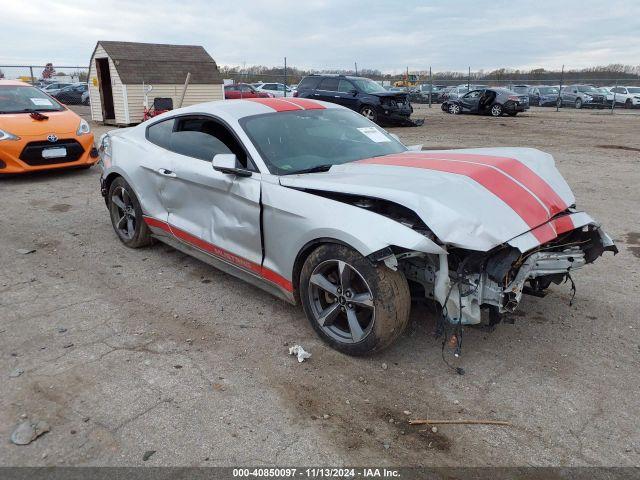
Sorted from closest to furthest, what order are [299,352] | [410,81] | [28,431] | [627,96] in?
[28,431] < [299,352] < [627,96] < [410,81]

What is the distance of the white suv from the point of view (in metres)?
28.5

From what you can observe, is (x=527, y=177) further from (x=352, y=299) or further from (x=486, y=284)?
(x=352, y=299)

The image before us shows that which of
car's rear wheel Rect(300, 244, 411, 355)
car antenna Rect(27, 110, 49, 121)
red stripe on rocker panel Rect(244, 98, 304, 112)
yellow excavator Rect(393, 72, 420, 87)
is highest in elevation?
yellow excavator Rect(393, 72, 420, 87)

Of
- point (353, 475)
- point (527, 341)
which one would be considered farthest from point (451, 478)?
point (527, 341)

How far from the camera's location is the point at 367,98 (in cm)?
1697

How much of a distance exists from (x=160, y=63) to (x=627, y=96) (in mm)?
25488

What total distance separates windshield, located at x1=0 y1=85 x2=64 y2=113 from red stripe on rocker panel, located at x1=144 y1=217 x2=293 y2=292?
18.1 feet

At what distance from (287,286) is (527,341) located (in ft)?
5.60

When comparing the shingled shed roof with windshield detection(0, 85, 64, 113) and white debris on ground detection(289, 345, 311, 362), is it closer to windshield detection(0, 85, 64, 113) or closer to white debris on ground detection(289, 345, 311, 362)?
windshield detection(0, 85, 64, 113)

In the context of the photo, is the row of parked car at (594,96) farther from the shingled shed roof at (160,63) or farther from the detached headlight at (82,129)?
the detached headlight at (82,129)

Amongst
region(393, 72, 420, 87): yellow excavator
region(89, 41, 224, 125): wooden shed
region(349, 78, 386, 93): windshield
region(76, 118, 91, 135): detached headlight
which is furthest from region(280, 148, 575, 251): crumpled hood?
region(393, 72, 420, 87): yellow excavator

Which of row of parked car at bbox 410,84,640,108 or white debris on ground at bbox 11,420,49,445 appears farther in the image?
row of parked car at bbox 410,84,640,108

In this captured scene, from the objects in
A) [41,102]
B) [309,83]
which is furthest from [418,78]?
[41,102]

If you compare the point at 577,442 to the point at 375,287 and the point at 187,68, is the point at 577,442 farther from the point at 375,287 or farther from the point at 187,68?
the point at 187,68
